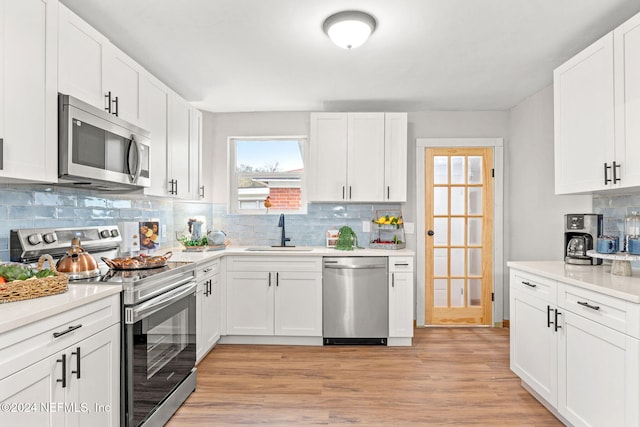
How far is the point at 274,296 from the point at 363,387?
1.29 meters

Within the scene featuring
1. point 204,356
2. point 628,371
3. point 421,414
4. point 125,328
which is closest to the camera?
point 628,371

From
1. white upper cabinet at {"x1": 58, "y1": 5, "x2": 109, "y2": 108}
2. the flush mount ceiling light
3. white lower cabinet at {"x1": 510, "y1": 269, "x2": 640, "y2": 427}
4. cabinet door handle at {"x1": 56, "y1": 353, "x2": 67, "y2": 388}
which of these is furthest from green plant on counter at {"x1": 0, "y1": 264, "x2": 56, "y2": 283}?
white lower cabinet at {"x1": 510, "y1": 269, "x2": 640, "y2": 427}

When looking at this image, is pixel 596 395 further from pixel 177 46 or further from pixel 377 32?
pixel 177 46

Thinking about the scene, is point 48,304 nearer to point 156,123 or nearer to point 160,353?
point 160,353

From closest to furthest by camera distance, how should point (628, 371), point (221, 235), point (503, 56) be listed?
point (628, 371) → point (503, 56) → point (221, 235)

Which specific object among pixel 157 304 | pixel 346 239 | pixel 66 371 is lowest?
pixel 66 371

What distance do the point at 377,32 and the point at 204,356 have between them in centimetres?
294

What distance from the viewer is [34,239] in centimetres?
212

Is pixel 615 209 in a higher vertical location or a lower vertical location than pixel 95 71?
lower

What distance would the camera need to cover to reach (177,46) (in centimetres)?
280

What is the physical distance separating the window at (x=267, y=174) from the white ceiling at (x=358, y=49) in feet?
2.04

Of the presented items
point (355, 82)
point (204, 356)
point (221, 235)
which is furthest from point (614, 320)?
point (221, 235)

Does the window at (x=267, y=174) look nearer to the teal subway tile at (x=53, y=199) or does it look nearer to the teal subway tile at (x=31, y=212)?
the teal subway tile at (x=53, y=199)

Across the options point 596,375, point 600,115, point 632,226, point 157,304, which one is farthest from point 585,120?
point 157,304
